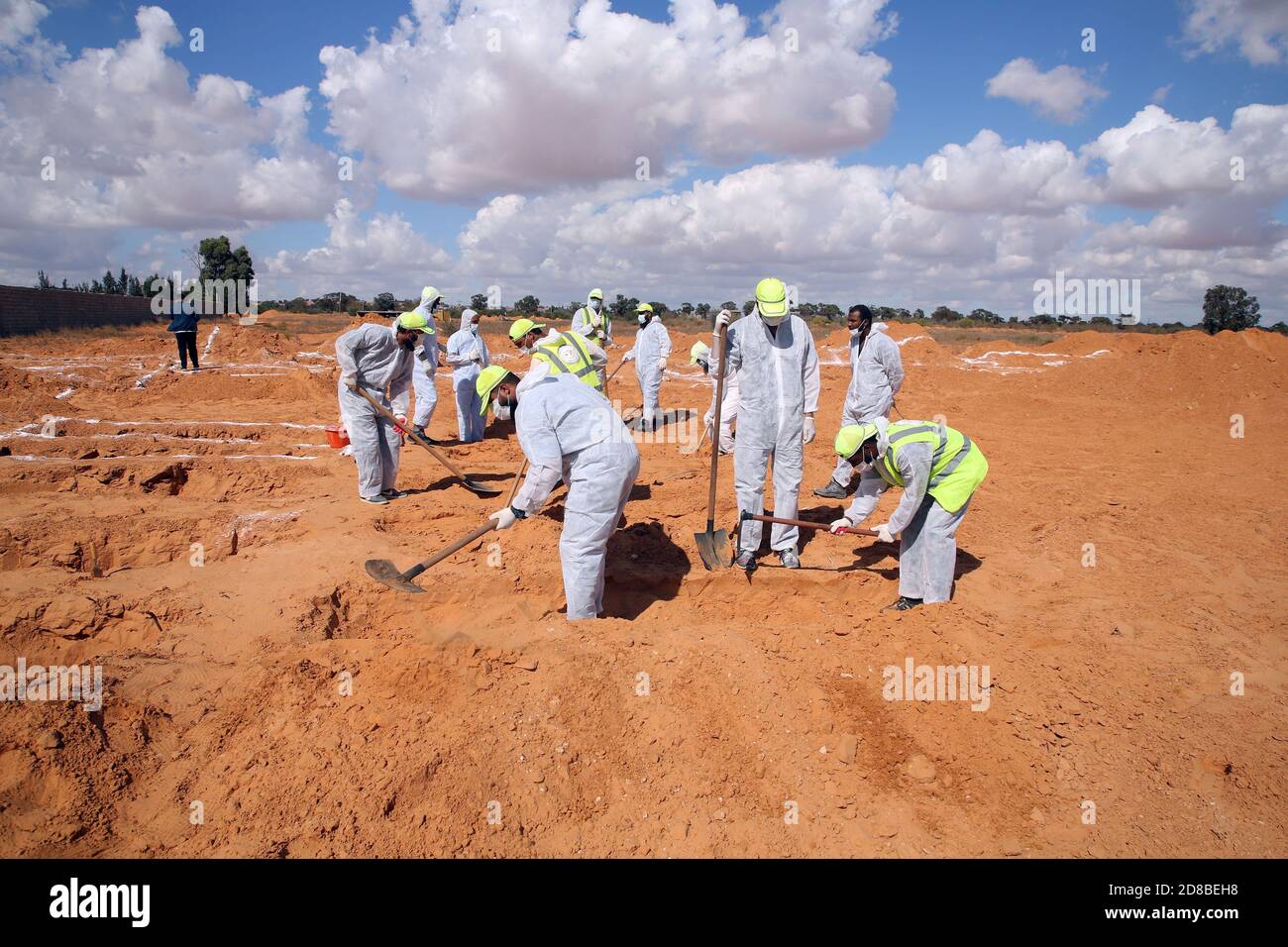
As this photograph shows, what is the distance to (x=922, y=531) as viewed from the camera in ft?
15.6

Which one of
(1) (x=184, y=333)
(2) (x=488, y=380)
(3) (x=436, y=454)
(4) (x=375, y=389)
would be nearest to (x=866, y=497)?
(2) (x=488, y=380)

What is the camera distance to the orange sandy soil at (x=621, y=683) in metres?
2.94

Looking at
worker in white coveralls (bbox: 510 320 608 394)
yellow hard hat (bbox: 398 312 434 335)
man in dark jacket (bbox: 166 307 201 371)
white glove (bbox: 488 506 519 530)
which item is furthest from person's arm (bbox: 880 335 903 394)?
man in dark jacket (bbox: 166 307 201 371)

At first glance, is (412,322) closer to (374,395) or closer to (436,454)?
(374,395)

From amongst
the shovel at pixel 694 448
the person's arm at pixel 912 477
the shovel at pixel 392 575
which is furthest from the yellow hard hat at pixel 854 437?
the shovel at pixel 694 448

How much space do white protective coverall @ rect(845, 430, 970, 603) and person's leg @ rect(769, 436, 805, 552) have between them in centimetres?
91

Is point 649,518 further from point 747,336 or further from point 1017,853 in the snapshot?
point 1017,853

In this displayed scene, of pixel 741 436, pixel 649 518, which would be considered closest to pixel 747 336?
pixel 741 436

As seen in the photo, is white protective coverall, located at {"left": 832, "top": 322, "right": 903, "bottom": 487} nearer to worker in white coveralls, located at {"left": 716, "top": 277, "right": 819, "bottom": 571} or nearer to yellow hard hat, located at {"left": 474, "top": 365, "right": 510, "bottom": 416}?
worker in white coveralls, located at {"left": 716, "top": 277, "right": 819, "bottom": 571}

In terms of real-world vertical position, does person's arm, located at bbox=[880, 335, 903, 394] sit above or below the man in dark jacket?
below

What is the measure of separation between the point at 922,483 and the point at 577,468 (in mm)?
2164

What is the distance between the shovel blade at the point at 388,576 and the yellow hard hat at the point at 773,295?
3.15 m

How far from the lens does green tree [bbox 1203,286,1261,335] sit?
28422 millimetres

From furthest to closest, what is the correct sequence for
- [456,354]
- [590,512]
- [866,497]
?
[456,354]
[866,497]
[590,512]
